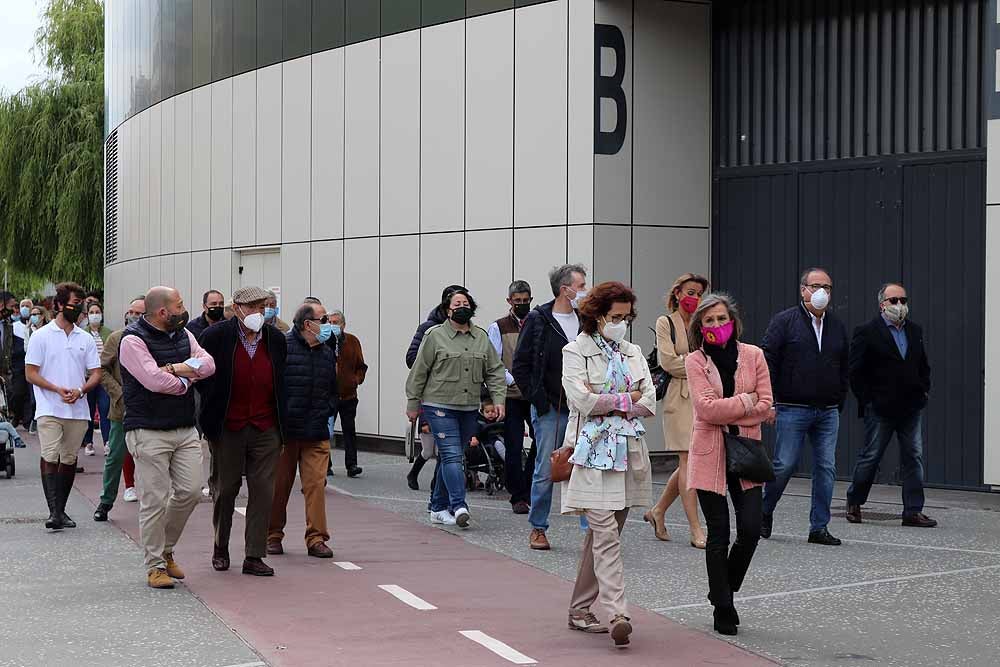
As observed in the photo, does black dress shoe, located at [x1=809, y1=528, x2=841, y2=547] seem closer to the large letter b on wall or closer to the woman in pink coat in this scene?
the woman in pink coat

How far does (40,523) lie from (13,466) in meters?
3.88

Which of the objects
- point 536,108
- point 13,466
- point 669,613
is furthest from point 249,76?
point 669,613

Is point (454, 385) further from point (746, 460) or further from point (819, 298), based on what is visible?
point (746, 460)

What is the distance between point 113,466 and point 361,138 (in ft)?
26.2

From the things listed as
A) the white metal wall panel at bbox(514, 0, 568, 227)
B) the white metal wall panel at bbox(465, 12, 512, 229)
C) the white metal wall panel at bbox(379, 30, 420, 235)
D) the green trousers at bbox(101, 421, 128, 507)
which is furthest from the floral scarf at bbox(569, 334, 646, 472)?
the white metal wall panel at bbox(379, 30, 420, 235)

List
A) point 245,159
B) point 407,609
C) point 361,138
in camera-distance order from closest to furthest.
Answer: point 407,609, point 361,138, point 245,159

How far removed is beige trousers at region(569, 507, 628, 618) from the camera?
7.21 meters

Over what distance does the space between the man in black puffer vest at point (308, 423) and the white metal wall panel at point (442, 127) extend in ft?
24.2

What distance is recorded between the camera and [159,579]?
882 centimetres

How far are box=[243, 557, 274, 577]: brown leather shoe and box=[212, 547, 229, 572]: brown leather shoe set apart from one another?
191 mm

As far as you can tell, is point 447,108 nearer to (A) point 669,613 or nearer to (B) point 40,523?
(B) point 40,523

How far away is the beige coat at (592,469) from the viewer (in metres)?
7.47

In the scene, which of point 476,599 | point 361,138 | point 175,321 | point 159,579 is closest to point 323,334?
point 175,321

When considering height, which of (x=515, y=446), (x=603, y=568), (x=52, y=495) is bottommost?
(x=52, y=495)
